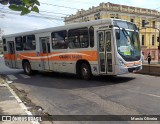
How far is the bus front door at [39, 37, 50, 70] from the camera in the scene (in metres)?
16.2

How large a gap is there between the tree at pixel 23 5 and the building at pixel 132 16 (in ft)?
162

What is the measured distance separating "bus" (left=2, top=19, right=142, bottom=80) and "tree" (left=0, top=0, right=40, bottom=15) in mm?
8531

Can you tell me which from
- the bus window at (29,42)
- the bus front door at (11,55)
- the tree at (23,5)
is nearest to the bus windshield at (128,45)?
the bus window at (29,42)

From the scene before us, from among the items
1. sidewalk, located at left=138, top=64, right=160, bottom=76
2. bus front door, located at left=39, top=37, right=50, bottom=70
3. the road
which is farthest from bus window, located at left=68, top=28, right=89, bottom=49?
sidewalk, located at left=138, top=64, right=160, bottom=76

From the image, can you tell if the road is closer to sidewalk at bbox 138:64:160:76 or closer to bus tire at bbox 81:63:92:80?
bus tire at bbox 81:63:92:80

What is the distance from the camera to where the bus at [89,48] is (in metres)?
12.2

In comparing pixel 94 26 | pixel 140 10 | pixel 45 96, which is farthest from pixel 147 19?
pixel 45 96

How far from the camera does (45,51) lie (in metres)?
16.3

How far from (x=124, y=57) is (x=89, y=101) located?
433 centimetres

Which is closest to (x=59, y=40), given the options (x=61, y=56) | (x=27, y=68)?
(x=61, y=56)

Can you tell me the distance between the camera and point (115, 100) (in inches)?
336

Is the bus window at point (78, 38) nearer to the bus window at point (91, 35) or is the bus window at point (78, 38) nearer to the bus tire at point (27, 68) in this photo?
the bus window at point (91, 35)

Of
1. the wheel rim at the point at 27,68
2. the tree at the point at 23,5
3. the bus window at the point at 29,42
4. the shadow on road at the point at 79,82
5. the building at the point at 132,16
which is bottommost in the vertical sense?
the shadow on road at the point at 79,82

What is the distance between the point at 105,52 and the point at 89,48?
41.0 inches
